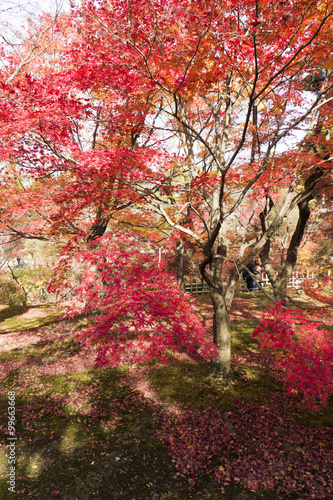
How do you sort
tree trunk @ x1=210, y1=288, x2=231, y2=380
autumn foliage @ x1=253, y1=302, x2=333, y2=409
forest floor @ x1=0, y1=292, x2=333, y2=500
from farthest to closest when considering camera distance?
tree trunk @ x1=210, y1=288, x2=231, y2=380
autumn foliage @ x1=253, y1=302, x2=333, y2=409
forest floor @ x1=0, y1=292, x2=333, y2=500

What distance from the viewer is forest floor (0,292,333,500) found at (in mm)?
3434

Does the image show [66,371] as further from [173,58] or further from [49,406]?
[173,58]

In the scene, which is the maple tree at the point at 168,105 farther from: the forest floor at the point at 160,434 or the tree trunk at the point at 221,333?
the forest floor at the point at 160,434

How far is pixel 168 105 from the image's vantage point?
6246mm

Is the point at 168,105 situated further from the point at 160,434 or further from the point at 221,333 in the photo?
the point at 160,434

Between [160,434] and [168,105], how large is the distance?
7096 millimetres

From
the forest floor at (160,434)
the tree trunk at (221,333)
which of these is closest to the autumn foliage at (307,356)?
the forest floor at (160,434)

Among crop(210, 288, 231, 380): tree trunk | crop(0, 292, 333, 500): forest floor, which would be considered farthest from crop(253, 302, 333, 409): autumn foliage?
crop(210, 288, 231, 380): tree trunk

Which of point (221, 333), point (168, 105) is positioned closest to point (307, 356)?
point (221, 333)

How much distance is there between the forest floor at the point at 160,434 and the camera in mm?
3434

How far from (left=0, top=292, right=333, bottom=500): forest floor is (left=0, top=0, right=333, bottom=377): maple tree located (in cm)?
115

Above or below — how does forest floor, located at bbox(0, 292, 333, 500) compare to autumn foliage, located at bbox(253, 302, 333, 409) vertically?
below

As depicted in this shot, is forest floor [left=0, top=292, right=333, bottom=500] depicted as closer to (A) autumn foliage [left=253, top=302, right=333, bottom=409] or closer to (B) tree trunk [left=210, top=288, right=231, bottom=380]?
(B) tree trunk [left=210, top=288, right=231, bottom=380]

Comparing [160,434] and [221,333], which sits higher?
[221,333]
